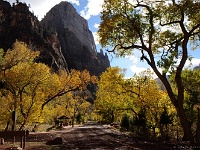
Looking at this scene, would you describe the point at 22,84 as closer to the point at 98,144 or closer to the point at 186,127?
the point at 98,144

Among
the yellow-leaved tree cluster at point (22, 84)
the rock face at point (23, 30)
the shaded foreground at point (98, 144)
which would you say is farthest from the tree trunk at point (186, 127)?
the rock face at point (23, 30)

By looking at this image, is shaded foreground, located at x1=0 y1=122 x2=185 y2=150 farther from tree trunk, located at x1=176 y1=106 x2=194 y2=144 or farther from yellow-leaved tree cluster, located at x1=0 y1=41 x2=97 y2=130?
yellow-leaved tree cluster, located at x1=0 y1=41 x2=97 y2=130

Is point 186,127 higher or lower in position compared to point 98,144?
higher

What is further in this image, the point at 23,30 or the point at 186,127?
the point at 23,30

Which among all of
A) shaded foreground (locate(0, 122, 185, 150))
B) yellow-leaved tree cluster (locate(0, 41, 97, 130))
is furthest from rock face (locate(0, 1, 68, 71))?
shaded foreground (locate(0, 122, 185, 150))

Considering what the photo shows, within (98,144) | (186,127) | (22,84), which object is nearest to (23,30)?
(22,84)

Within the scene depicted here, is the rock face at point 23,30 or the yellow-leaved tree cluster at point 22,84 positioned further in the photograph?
the rock face at point 23,30

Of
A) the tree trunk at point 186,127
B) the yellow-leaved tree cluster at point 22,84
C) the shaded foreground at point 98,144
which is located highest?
the yellow-leaved tree cluster at point 22,84

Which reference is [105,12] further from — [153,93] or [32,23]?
[32,23]

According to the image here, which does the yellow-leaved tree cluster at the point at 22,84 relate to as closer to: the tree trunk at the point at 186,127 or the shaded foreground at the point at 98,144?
the shaded foreground at the point at 98,144

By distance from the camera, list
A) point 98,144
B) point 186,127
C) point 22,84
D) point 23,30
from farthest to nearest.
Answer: point 23,30 < point 22,84 < point 98,144 < point 186,127

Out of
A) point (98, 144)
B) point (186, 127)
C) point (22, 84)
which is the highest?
point (22, 84)

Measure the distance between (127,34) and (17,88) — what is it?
50.1 ft

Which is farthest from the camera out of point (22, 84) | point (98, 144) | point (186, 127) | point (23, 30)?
point (23, 30)
